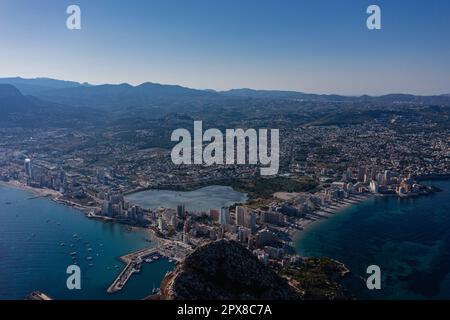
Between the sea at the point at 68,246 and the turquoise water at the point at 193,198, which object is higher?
the turquoise water at the point at 193,198

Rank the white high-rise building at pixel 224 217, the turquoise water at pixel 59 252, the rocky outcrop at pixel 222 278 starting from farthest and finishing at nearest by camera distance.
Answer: the white high-rise building at pixel 224 217 < the turquoise water at pixel 59 252 < the rocky outcrop at pixel 222 278

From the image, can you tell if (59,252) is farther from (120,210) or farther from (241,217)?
(241,217)

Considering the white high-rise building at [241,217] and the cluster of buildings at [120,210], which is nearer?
the white high-rise building at [241,217]

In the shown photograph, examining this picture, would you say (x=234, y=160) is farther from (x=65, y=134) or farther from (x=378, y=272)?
(x=65, y=134)

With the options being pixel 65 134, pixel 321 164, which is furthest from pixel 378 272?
pixel 65 134

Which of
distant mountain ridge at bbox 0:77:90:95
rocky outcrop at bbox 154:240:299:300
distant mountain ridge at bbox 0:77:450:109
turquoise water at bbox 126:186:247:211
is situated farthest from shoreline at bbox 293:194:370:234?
distant mountain ridge at bbox 0:77:90:95

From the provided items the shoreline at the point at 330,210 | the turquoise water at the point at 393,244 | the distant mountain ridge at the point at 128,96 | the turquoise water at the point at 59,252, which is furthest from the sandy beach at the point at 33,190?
the distant mountain ridge at the point at 128,96

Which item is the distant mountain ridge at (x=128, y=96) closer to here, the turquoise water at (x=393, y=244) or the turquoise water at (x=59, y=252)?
the turquoise water at (x=59, y=252)

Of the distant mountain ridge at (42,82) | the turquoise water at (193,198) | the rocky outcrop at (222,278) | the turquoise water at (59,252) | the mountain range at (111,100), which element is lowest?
the turquoise water at (59,252)
